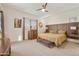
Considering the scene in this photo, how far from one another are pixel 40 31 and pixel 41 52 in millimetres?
411

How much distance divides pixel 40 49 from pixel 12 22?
29.6 inches

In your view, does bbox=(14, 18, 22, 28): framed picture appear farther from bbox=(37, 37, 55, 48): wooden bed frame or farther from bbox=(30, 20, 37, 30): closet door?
bbox=(37, 37, 55, 48): wooden bed frame

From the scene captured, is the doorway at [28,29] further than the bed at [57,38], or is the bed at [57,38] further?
the doorway at [28,29]

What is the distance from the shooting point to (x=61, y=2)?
5.96 feet

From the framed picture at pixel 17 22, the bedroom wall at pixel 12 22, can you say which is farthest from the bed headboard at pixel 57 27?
the framed picture at pixel 17 22

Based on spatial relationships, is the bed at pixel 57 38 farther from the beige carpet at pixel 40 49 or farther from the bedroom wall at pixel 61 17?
the bedroom wall at pixel 61 17

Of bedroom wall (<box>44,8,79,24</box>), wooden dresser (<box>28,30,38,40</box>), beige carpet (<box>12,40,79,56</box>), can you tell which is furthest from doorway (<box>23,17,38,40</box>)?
bedroom wall (<box>44,8,79,24</box>)

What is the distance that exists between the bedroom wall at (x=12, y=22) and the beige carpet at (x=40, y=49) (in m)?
0.16

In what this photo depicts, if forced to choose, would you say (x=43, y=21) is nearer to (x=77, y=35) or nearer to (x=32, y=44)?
(x=32, y=44)

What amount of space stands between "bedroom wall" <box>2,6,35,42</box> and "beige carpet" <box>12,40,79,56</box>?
0.51 ft

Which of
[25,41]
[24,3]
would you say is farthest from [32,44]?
[24,3]

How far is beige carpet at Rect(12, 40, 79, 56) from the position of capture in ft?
5.76

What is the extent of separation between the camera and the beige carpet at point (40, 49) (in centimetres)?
176

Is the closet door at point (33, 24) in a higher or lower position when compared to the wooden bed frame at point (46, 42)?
higher
